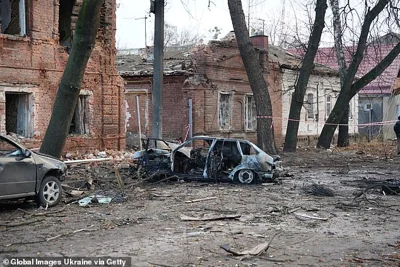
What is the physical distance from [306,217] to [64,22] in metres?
15.3

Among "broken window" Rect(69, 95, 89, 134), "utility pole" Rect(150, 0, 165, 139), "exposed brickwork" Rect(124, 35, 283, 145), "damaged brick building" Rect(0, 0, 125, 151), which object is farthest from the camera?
"exposed brickwork" Rect(124, 35, 283, 145)

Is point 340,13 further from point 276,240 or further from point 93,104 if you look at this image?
point 276,240

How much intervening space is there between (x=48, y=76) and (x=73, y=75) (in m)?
6.64

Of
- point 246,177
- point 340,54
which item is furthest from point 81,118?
point 340,54

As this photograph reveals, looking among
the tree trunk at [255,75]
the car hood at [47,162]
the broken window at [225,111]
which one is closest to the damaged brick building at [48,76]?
the tree trunk at [255,75]

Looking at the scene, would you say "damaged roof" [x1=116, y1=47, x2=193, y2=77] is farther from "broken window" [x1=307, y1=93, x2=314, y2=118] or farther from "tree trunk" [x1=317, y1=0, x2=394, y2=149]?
"broken window" [x1=307, y1=93, x2=314, y2=118]

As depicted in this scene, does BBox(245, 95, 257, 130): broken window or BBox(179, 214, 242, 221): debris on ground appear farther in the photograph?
BBox(245, 95, 257, 130): broken window

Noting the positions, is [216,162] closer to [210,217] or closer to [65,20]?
[210,217]

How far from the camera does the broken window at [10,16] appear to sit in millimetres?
19469

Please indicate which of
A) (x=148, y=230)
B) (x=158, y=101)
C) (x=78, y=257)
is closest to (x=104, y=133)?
(x=158, y=101)

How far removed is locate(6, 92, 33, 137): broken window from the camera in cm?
1931

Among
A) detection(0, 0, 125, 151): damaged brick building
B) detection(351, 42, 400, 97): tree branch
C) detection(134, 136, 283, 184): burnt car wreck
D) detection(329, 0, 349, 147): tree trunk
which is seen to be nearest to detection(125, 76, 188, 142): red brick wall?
detection(0, 0, 125, 151): damaged brick building

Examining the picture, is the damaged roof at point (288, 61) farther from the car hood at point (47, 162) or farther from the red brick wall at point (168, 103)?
the car hood at point (47, 162)

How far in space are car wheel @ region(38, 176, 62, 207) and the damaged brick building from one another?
25.8ft
